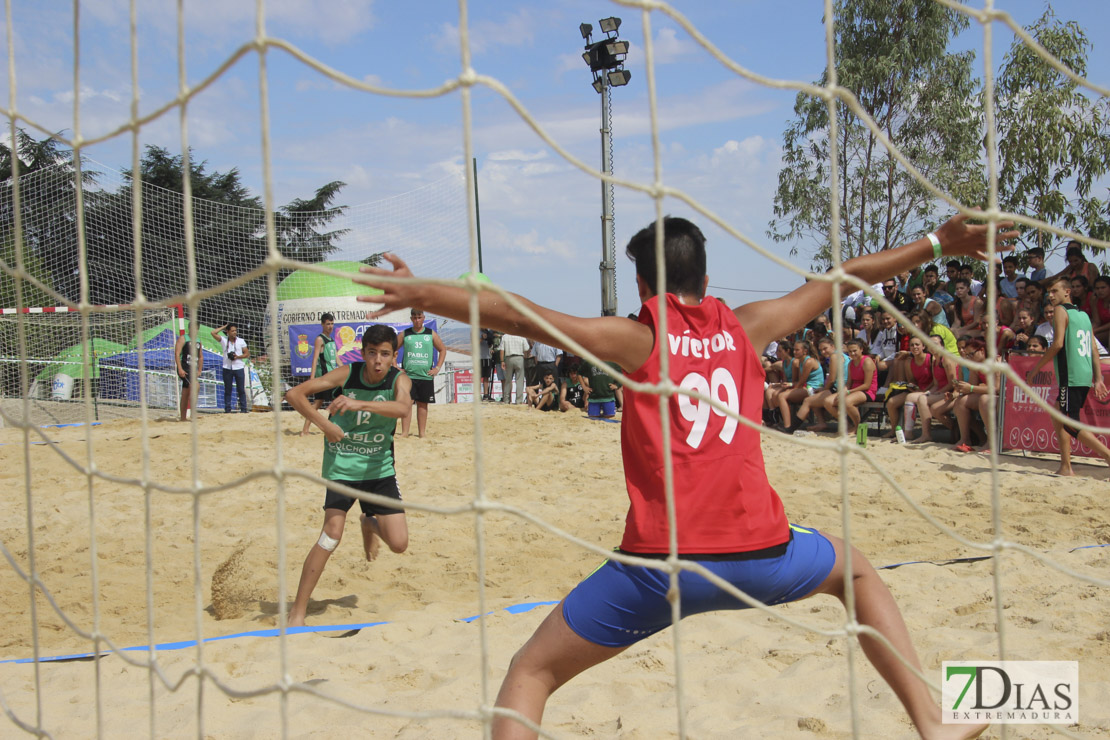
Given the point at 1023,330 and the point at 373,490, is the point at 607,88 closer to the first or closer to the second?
the point at 1023,330

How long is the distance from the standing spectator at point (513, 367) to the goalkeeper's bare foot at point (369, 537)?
1038 centimetres

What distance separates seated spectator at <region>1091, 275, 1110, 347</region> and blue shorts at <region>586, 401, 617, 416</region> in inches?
225

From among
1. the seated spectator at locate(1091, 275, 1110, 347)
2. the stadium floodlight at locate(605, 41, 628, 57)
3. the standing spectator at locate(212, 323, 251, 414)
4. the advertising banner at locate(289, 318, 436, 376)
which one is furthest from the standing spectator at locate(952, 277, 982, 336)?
the standing spectator at locate(212, 323, 251, 414)

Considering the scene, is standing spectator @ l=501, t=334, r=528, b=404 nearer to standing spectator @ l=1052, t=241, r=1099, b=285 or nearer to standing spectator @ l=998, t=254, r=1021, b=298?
standing spectator @ l=998, t=254, r=1021, b=298

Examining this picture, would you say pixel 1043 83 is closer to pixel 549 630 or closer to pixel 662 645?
pixel 662 645

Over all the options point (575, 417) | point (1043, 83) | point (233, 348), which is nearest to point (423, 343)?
point (575, 417)

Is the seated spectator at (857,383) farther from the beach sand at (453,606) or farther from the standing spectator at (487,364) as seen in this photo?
the standing spectator at (487,364)

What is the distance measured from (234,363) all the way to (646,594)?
11897 millimetres

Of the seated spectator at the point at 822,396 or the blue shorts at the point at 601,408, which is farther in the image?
the blue shorts at the point at 601,408

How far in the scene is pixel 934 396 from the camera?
868cm

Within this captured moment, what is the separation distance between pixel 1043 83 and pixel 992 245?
47.8 ft

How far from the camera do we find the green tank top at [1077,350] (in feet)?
21.1

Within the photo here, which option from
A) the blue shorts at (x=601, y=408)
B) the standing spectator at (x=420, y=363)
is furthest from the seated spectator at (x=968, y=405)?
the standing spectator at (x=420, y=363)

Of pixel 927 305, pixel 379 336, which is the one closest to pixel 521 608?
pixel 379 336
